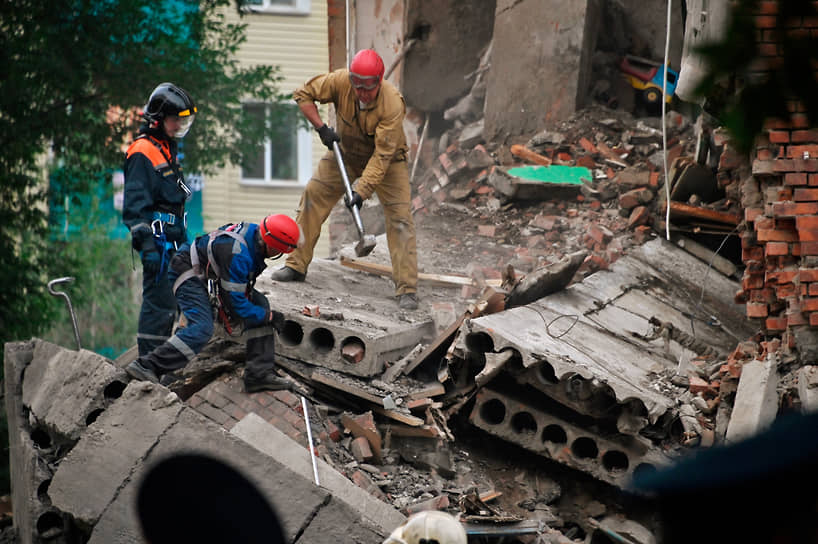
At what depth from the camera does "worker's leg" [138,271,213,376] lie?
6.36 m

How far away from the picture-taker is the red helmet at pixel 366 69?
7.82 meters

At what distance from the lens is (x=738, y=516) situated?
154 centimetres

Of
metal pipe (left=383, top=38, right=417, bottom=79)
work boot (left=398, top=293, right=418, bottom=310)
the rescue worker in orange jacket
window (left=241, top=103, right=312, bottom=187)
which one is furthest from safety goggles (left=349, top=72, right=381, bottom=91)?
window (left=241, top=103, right=312, bottom=187)

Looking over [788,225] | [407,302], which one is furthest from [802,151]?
[407,302]

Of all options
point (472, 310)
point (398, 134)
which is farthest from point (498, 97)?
point (472, 310)

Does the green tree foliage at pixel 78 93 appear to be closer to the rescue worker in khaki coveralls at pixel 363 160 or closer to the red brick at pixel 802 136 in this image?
the rescue worker in khaki coveralls at pixel 363 160

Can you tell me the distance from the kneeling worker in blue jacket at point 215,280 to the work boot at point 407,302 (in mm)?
2030

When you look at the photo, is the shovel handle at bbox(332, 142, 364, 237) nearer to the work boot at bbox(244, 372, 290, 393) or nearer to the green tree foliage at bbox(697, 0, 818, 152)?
the work boot at bbox(244, 372, 290, 393)

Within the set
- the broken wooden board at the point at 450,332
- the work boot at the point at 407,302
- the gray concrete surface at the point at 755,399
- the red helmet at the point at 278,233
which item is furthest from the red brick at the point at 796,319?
the red helmet at the point at 278,233

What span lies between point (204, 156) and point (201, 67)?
1347mm

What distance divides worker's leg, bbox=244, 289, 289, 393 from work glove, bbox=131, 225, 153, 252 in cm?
84

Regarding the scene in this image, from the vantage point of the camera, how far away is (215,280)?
6.56m

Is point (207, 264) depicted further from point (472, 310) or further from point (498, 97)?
point (498, 97)

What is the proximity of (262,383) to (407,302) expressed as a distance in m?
2.08
